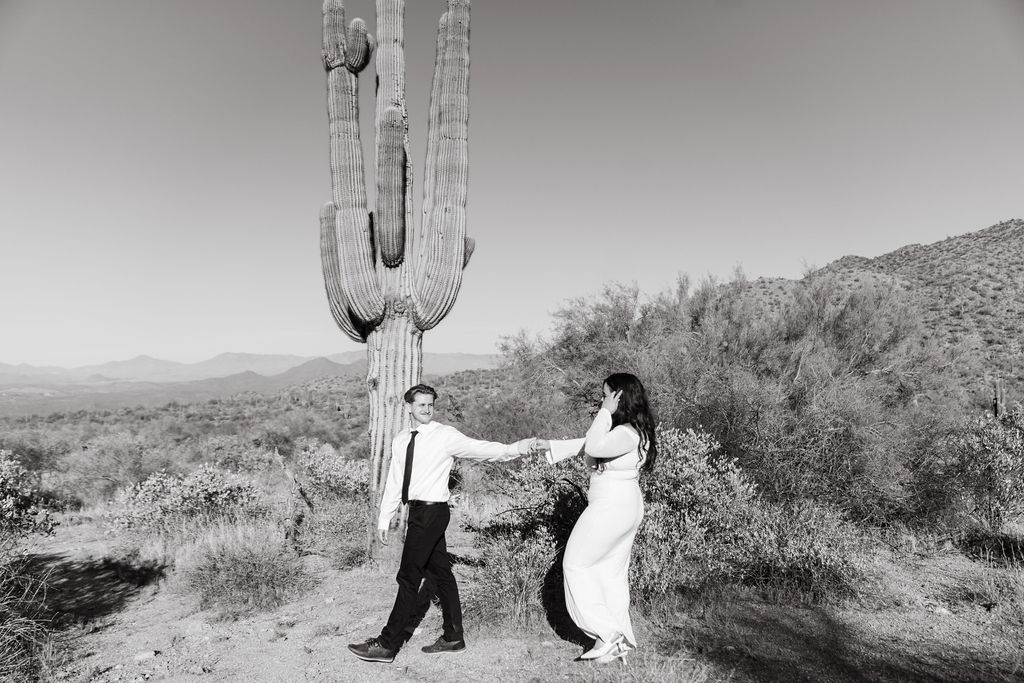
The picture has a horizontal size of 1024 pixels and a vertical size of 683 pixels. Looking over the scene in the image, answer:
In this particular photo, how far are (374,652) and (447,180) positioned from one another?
5166 mm

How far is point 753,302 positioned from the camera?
16531mm

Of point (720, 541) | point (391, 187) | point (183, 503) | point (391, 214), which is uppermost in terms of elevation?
point (391, 187)

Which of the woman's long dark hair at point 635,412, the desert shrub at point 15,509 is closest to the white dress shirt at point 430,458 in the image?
the woman's long dark hair at point 635,412

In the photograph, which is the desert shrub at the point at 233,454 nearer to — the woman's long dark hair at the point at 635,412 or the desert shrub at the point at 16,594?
the desert shrub at the point at 16,594

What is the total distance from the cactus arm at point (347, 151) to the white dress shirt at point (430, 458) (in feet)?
10.3

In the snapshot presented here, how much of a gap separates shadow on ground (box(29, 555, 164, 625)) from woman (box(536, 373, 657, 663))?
4.40 metres

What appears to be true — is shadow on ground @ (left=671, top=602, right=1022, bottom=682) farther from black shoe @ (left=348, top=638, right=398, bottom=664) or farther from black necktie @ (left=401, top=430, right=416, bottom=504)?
black necktie @ (left=401, top=430, right=416, bottom=504)

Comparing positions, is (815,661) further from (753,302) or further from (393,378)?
(753,302)

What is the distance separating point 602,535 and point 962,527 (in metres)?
5.82

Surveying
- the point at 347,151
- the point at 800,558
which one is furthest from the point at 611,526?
the point at 347,151

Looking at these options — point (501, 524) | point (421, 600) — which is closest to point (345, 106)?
point (501, 524)

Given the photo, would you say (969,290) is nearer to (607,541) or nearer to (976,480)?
(976,480)

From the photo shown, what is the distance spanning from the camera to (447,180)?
7.12m

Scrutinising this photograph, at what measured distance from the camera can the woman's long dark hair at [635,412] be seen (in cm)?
363
